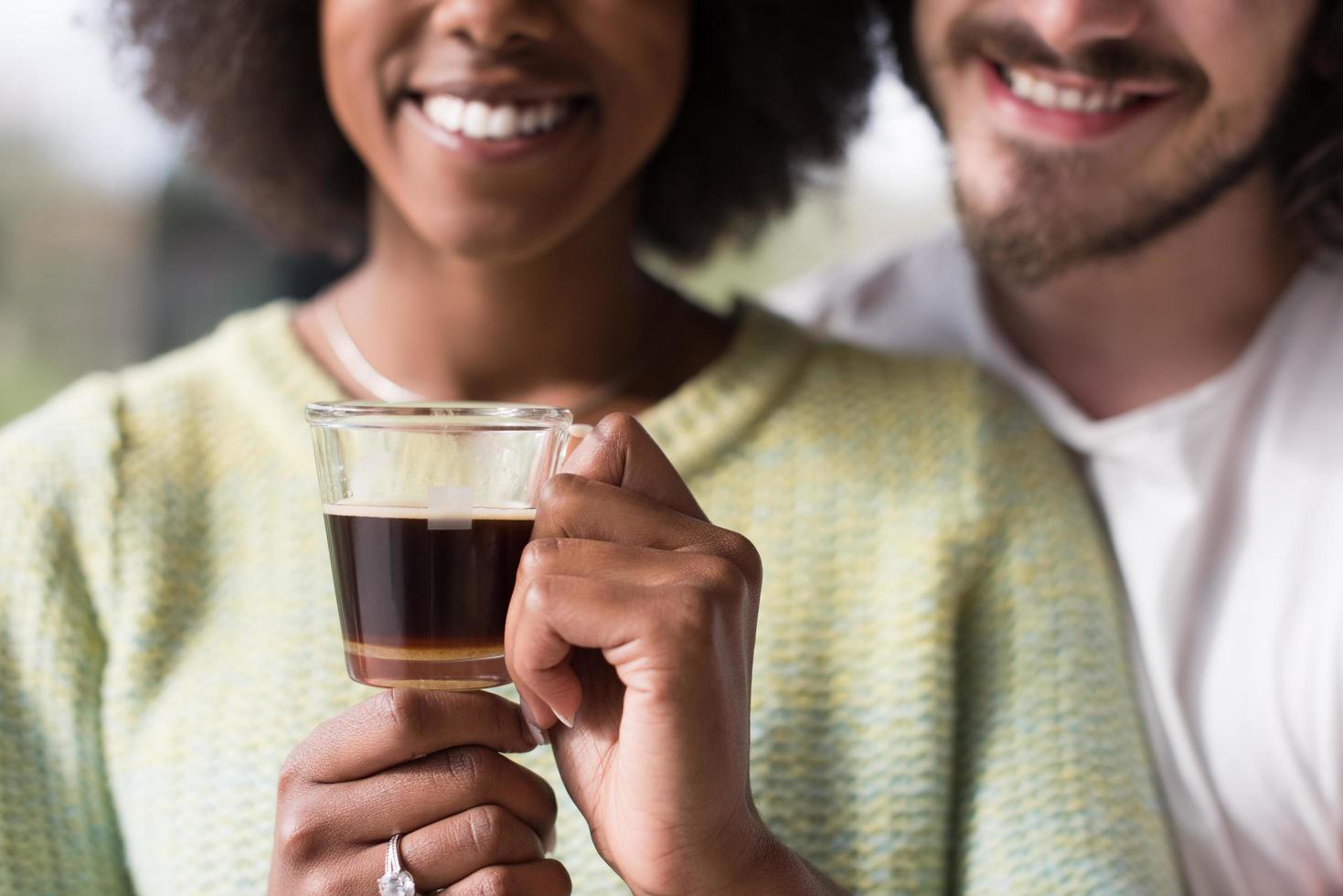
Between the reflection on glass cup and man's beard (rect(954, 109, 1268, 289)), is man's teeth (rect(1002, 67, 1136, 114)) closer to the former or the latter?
man's beard (rect(954, 109, 1268, 289))

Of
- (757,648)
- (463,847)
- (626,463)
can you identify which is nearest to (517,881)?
(463,847)

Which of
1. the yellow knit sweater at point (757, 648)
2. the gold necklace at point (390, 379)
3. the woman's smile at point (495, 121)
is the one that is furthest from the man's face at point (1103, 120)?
the woman's smile at point (495, 121)

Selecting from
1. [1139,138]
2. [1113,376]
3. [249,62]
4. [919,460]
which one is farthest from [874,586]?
[249,62]

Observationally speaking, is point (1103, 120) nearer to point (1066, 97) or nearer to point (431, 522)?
point (1066, 97)

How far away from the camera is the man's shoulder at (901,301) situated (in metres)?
1.99

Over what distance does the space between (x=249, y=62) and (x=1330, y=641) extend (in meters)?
1.45

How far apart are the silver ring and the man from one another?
74 cm

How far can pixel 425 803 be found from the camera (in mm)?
1141

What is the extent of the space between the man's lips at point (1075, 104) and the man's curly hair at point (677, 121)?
317 mm

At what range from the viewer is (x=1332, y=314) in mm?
1790

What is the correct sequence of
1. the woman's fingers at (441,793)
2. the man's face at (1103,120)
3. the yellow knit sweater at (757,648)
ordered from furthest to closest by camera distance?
the man's face at (1103,120) < the yellow knit sweater at (757,648) < the woman's fingers at (441,793)

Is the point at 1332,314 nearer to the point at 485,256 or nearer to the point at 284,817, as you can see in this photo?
the point at 485,256

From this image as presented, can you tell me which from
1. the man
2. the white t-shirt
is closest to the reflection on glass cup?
the man

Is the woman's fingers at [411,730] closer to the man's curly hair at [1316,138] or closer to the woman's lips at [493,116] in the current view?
the woman's lips at [493,116]
